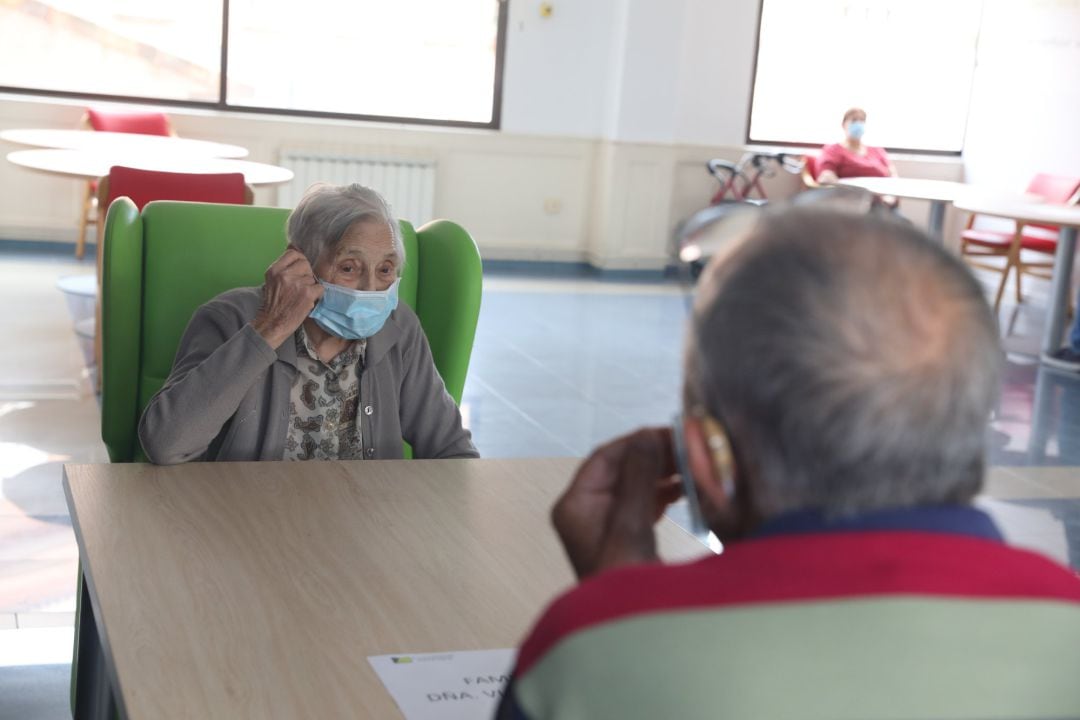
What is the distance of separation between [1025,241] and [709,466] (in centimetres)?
760

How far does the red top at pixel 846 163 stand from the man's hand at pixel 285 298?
662 centimetres

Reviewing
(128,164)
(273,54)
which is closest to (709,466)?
(128,164)

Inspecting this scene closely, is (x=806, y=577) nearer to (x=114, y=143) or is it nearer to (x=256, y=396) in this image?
(x=256, y=396)

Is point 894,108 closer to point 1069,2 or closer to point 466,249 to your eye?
point 1069,2

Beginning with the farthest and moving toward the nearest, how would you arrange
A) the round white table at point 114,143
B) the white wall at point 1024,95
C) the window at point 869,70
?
the window at point 869,70, the white wall at point 1024,95, the round white table at point 114,143

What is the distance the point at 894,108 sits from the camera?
31.7ft

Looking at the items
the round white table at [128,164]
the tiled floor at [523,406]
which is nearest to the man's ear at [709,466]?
the tiled floor at [523,406]

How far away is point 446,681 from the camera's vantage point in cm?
145

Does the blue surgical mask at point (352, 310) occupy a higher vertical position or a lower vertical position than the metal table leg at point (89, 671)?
higher

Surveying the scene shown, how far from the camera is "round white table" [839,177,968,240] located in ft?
25.5

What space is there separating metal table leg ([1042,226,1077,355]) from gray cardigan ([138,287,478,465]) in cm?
519

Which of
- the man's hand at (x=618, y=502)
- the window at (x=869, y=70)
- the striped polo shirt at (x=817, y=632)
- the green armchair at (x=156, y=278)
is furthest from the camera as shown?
the window at (x=869, y=70)

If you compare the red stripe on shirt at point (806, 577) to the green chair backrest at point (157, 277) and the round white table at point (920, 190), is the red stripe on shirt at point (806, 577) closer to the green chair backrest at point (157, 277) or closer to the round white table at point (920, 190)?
the green chair backrest at point (157, 277)

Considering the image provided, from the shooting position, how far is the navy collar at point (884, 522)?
818 mm
